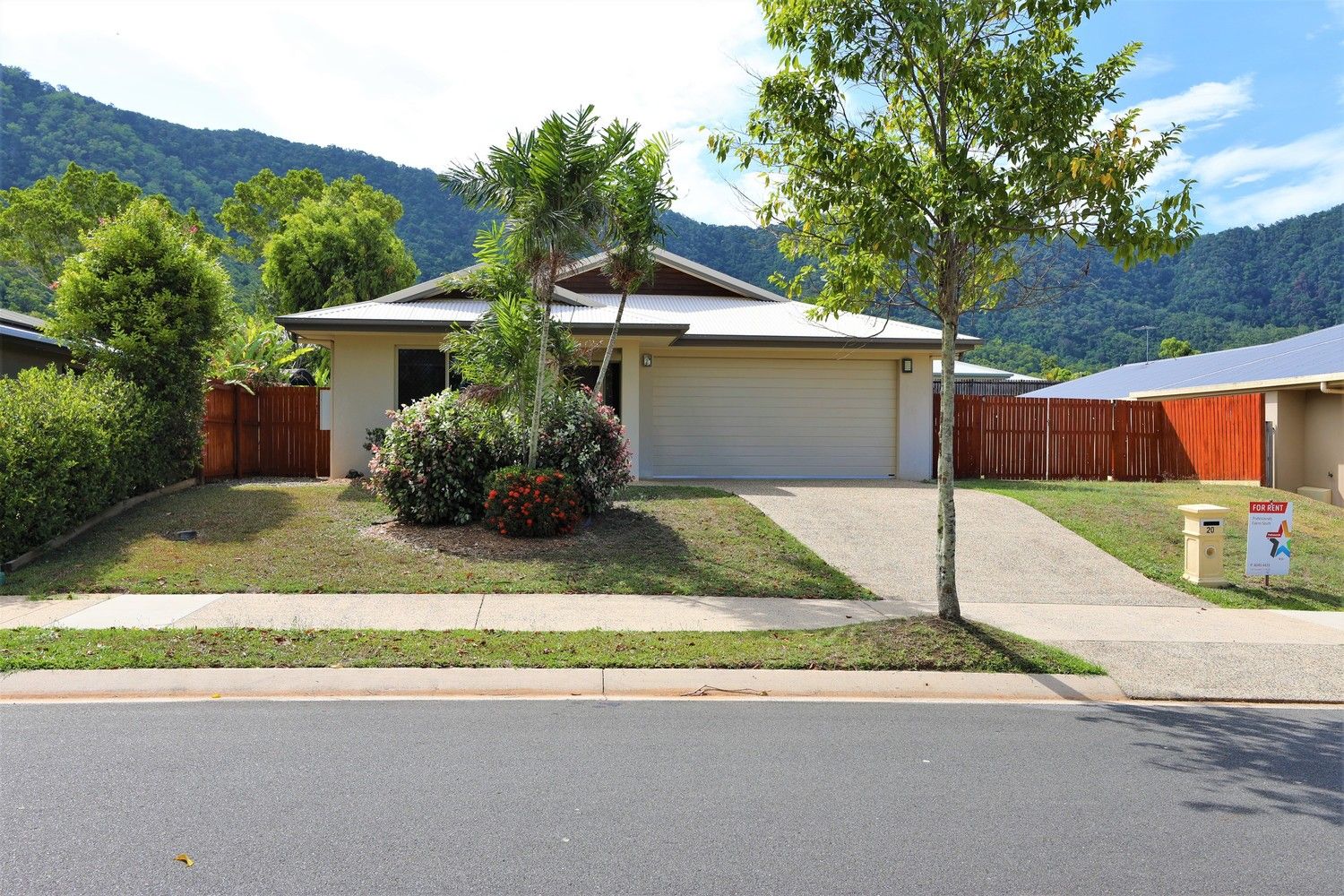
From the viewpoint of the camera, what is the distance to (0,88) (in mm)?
41938

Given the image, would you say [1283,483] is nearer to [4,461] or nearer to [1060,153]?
[1060,153]

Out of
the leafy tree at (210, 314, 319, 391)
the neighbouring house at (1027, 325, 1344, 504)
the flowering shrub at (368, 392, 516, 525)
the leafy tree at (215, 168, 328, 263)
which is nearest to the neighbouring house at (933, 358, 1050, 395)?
the neighbouring house at (1027, 325, 1344, 504)

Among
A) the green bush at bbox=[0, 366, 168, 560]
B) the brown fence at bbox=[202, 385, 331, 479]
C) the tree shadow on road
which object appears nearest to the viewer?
the tree shadow on road

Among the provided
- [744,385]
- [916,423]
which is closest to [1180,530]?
[916,423]

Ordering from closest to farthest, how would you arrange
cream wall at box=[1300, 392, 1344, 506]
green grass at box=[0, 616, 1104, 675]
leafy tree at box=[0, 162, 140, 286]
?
green grass at box=[0, 616, 1104, 675] → cream wall at box=[1300, 392, 1344, 506] → leafy tree at box=[0, 162, 140, 286]

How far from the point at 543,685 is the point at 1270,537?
9.03m

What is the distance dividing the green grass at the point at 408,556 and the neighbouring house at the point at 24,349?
4.91m

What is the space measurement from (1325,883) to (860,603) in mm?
5633

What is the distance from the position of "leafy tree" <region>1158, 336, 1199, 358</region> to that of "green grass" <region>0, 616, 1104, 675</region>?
44366 mm

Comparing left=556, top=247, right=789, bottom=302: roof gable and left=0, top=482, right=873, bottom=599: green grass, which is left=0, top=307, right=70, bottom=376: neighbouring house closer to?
left=0, top=482, right=873, bottom=599: green grass

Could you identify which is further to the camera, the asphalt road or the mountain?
the mountain

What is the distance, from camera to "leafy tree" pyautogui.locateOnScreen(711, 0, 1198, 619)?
744cm

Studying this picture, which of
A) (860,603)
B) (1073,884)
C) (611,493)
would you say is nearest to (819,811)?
(1073,884)

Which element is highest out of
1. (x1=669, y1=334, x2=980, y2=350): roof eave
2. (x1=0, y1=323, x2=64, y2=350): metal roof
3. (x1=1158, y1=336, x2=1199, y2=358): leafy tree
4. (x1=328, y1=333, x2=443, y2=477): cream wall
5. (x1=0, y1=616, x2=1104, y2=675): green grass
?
(x1=1158, y1=336, x2=1199, y2=358): leafy tree
